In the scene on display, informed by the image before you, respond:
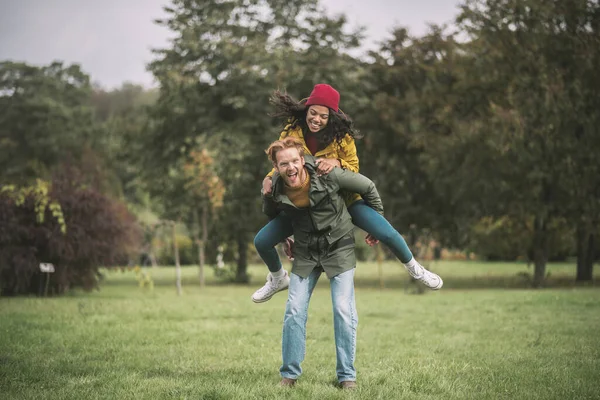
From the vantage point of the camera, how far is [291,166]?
16.6ft

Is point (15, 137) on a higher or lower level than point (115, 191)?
higher

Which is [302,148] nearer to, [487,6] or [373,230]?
[373,230]

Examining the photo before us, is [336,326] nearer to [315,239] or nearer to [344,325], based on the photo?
[344,325]

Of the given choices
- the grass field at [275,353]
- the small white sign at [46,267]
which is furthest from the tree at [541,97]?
the small white sign at [46,267]

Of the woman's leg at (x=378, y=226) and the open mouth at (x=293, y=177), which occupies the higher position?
the open mouth at (x=293, y=177)

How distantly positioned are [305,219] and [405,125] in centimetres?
1679

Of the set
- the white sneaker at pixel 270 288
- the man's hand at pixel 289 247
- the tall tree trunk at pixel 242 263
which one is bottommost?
the tall tree trunk at pixel 242 263

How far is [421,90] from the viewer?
22281 millimetres

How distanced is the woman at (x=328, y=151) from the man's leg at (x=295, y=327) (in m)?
0.45

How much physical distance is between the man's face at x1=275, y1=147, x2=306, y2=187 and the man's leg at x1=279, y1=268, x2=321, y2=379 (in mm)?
784

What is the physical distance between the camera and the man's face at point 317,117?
539cm

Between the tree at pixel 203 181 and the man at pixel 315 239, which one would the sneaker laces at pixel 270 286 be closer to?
the man at pixel 315 239

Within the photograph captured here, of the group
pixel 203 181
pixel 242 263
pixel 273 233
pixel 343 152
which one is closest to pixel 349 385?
pixel 273 233

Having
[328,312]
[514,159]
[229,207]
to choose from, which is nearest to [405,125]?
[514,159]
